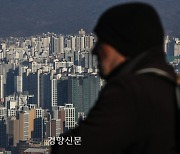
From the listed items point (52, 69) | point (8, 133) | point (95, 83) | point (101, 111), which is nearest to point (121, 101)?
point (101, 111)

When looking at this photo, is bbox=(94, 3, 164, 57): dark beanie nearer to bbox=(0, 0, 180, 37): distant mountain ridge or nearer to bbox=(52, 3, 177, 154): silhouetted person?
bbox=(52, 3, 177, 154): silhouetted person

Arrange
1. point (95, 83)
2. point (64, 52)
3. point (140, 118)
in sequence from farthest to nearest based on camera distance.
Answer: point (64, 52) → point (95, 83) → point (140, 118)

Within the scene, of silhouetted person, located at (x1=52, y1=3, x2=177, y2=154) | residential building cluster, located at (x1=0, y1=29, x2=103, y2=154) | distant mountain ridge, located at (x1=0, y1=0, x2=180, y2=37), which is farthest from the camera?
distant mountain ridge, located at (x1=0, y1=0, x2=180, y2=37)

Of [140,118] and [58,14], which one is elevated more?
[58,14]

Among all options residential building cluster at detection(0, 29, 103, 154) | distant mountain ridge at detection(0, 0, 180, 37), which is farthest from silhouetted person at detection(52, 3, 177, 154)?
distant mountain ridge at detection(0, 0, 180, 37)

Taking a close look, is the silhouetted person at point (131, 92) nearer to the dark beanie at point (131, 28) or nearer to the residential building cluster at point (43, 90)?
the dark beanie at point (131, 28)

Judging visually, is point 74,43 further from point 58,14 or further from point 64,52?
point 58,14

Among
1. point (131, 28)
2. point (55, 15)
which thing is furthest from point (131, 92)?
point (55, 15)
